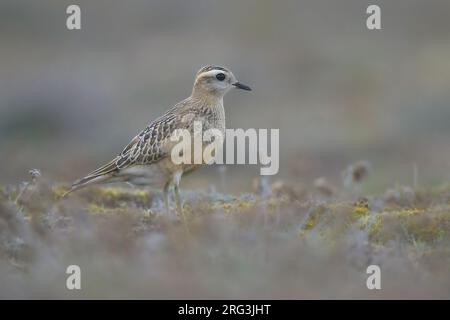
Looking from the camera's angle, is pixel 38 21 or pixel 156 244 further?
pixel 38 21

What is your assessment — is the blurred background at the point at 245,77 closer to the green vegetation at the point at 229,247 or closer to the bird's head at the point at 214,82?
the bird's head at the point at 214,82

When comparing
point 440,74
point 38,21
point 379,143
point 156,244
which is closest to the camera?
point 156,244

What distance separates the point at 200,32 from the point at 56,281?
27385 millimetres

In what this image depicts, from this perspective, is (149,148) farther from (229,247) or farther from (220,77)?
(229,247)

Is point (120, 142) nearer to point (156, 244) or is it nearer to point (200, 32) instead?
point (200, 32)

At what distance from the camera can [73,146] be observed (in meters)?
25.9

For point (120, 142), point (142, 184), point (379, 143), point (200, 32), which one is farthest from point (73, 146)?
point (142, 184)

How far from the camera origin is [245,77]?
29.5 metres

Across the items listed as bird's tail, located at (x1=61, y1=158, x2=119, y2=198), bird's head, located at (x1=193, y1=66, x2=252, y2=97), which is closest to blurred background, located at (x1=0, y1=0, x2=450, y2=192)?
bird's head, located at (x1=193, y1=66, x2=252, y2=97)

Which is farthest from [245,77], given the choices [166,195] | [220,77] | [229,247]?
[229,247]

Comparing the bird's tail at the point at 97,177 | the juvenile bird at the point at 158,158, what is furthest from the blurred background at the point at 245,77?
the bird's tail at the point at 97,177

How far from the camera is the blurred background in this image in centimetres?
2408

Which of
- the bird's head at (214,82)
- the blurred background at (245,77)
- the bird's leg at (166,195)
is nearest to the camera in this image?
the bird's leg at (166,195)

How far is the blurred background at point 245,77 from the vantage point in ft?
79.0
